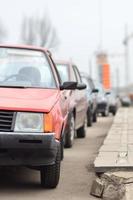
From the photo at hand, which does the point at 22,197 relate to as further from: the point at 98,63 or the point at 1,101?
the point at 98,63

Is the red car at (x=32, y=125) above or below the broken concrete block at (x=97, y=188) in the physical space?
above

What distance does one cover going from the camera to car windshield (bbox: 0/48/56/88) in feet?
26.5

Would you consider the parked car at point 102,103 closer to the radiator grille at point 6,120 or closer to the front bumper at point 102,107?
the front bumper at point 102,107

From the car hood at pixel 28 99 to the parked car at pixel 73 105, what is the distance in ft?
9.57

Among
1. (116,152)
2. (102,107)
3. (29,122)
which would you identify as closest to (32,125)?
(29,122)

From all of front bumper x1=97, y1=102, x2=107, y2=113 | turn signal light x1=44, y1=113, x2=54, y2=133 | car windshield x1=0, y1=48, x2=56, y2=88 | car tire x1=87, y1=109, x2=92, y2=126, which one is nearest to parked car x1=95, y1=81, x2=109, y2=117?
front bumper x1=97, y1=102, x2=107, y2=113

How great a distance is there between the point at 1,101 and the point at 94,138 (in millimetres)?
6551

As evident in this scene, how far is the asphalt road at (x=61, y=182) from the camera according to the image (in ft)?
23.1

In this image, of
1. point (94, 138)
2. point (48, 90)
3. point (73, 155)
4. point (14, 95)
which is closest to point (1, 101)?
point (14, 95)

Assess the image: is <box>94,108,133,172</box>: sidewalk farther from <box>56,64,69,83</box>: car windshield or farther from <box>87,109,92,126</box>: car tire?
<box>87,109,92,126</box>: car tire

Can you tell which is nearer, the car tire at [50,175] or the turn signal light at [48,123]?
the turn signal light at [48,123]

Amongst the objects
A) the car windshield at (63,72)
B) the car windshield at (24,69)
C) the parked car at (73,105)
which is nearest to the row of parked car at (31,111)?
the car windshield at (24,69)

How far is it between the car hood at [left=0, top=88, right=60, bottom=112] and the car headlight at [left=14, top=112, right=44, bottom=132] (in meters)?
0.07

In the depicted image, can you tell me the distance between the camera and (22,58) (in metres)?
8.61
